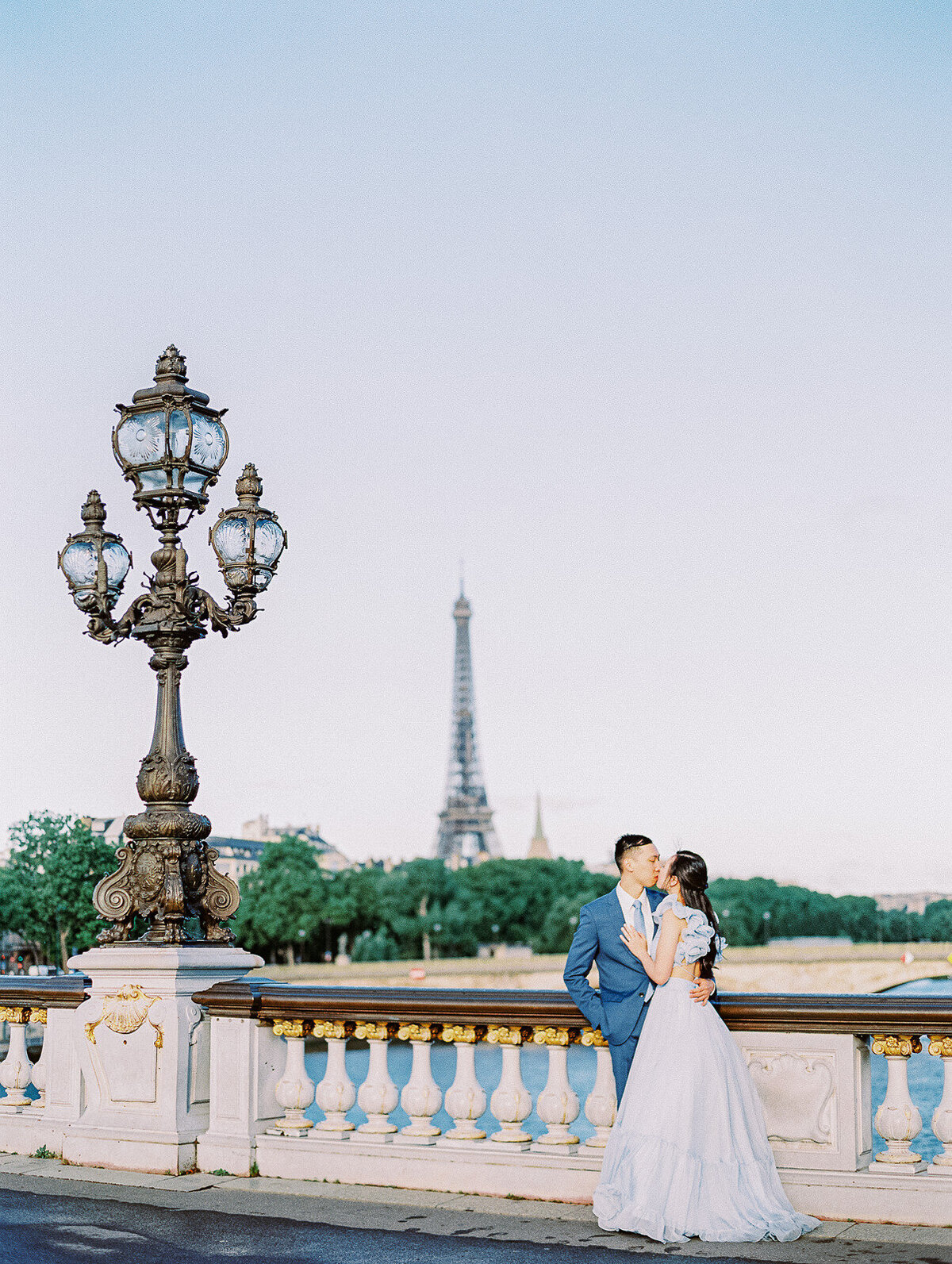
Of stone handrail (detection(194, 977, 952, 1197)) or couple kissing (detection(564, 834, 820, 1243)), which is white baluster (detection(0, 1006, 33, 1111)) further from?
couple kissing (detection(564, 834, 820, 1243))

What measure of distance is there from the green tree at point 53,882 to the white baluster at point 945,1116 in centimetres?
4228

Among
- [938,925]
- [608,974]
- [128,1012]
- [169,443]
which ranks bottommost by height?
[938,925]

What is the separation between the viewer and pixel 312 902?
101 m

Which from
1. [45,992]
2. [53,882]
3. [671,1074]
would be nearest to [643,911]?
[671,1074]

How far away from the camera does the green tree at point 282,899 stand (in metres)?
98.1

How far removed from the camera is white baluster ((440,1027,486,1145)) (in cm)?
908

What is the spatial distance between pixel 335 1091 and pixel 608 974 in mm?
2443

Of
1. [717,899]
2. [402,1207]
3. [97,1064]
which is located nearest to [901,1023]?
[402,1207]

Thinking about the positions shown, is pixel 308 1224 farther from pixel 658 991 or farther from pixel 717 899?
pixel 717 899

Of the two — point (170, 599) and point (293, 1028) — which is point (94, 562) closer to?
point (170, 599)

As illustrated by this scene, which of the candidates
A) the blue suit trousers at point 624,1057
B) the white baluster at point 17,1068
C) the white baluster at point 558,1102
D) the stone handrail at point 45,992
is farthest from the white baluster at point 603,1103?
the white baluster at point 17,1068

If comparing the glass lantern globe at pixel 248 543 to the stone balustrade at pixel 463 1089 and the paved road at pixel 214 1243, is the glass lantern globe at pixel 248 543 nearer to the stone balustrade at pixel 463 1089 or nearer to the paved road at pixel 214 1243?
the stone balustrade at pixel 463 1089

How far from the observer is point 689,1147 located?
24.6 ft

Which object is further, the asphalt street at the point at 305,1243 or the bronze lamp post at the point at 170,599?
the bronze lamp post at the point at 170,599
